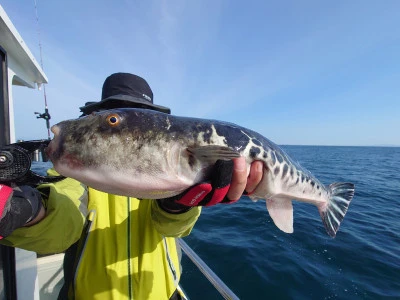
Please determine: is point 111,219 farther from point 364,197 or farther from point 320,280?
point 364,197

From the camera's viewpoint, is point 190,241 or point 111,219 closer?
point 111,219

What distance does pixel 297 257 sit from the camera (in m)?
7.19

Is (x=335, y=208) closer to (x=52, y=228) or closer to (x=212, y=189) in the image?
(x=212, y=189)

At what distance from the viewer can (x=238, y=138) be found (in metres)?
2.28

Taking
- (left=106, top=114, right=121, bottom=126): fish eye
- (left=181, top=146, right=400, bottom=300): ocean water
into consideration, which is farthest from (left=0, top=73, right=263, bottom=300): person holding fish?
(left=181, top=146, right=400, bottom=300): ocean water

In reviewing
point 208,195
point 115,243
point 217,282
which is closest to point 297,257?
point 217,282

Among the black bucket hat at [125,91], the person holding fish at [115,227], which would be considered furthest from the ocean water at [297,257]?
the black bucket hat at [125,91]

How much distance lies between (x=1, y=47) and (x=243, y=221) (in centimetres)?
969

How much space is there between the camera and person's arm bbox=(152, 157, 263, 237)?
6.45 ft

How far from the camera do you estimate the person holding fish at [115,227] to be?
6.64 feet

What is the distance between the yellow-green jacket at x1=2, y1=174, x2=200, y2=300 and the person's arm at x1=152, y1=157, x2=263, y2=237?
0.02 metres

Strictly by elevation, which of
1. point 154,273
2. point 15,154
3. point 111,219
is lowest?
point 154,273

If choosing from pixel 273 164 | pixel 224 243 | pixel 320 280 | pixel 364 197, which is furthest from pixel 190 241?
pixel 364 197

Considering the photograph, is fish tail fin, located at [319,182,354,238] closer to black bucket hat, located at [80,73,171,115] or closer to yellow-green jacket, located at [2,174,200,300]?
yellow-green jacket, located at [2,174,200,300]
